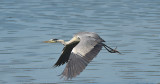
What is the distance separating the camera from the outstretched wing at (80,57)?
348 inches

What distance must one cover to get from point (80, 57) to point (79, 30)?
379 inches

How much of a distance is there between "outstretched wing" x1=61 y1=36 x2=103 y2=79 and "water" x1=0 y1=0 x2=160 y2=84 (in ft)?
4.10

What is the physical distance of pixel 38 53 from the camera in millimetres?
14531

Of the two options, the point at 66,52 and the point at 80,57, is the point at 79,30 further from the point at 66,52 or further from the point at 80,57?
the point at 80,57

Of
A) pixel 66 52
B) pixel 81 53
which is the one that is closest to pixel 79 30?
pixel 66 52

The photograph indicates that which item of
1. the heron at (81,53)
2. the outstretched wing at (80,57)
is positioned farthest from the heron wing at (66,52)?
the outstretched wing at (80,57)

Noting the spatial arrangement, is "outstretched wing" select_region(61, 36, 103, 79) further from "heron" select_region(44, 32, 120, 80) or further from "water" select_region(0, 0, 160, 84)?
"water" select_region(0, 0, 160, 84)

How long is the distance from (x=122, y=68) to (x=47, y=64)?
206cm

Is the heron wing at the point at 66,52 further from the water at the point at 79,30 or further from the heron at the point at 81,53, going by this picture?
the water at the point at 79,30

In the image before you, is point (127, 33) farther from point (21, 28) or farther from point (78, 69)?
point (78, 69)

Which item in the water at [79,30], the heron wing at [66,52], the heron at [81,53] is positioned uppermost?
the heron at [81,53]

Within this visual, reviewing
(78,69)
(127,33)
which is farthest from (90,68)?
(127,33)

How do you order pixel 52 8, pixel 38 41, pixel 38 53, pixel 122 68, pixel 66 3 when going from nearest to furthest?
pixel 122 68, pixel 38 53, pixel 38 41, pixel 52 8, pixel 66 3

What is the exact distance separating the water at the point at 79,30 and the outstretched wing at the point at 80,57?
4.10 feet
